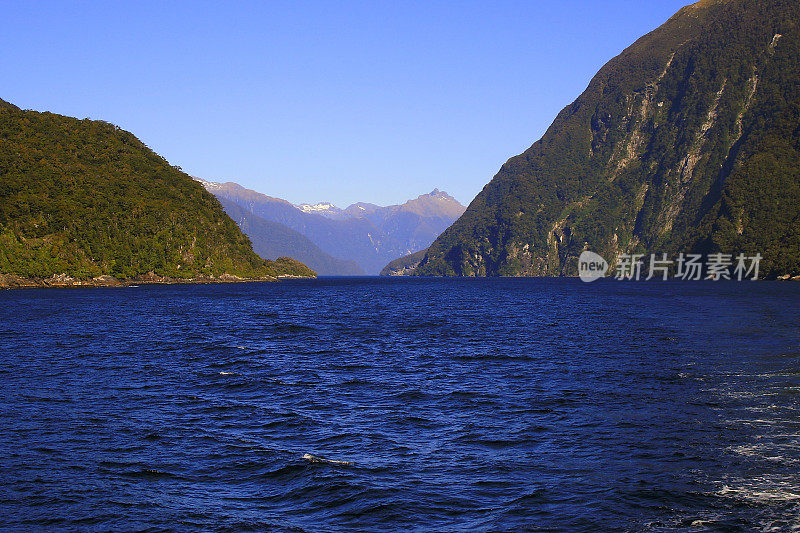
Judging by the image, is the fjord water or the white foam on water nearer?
the fjord water

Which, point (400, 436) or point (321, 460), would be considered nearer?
point (321, 460)

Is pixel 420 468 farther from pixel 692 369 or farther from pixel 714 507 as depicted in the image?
pixel 692 369

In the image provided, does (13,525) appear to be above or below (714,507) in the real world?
below

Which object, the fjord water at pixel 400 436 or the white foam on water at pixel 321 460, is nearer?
the fjord water at pixel 400 436

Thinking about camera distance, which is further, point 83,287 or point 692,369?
point 83,287

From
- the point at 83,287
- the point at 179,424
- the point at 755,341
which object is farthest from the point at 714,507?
the point at 83,287

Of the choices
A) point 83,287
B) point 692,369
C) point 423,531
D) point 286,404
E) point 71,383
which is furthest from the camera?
point 83,287

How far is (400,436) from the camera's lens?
26.8 metres

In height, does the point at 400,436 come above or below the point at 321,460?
above

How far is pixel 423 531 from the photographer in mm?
17094

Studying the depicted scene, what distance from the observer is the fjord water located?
18484 mm

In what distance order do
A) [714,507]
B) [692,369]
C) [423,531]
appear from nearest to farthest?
1. [423,531]
2. [714,507]
3. [692,369]

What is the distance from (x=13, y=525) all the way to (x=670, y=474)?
20.2 meters

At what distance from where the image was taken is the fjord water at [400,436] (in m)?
18.5
